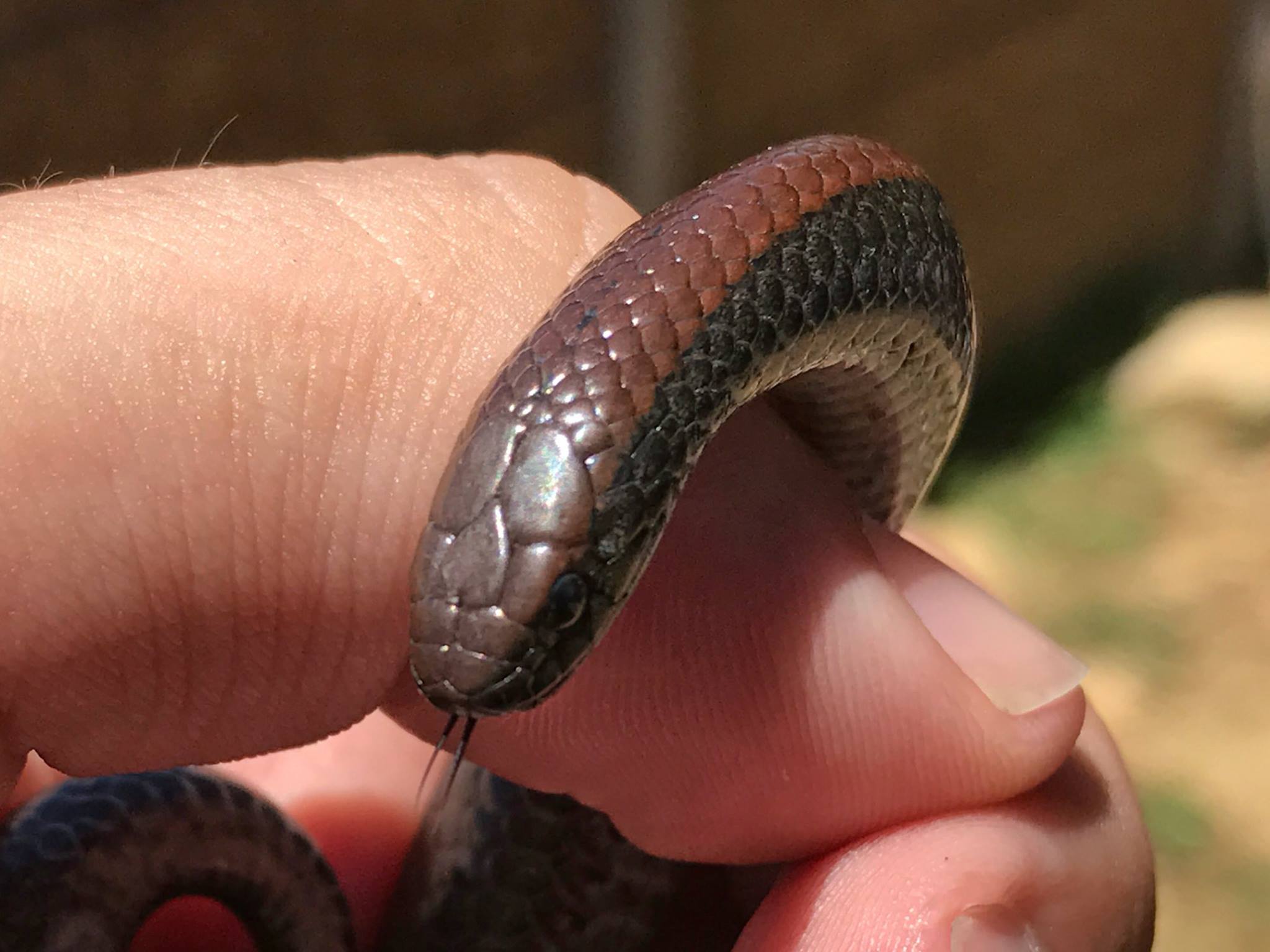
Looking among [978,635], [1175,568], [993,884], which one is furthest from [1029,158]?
[993,884]

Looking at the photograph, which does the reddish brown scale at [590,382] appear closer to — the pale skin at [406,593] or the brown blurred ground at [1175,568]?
the pale skin at [406,593]

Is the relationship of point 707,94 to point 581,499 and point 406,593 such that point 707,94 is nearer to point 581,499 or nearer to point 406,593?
point 406,593

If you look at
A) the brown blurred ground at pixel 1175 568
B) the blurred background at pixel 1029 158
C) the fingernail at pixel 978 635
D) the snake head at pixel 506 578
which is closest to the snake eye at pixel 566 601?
the snake head at pixel 506 578

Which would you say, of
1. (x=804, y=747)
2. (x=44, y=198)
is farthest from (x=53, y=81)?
(x=804, y=747)

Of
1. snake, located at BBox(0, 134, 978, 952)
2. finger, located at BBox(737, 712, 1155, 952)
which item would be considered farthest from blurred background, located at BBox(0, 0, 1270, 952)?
finger, located at BBox(737, 712, 1155, 952)

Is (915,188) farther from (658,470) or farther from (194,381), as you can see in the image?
(194,381)

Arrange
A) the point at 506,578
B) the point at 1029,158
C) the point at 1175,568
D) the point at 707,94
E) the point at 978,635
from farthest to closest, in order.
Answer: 1. the point at 1029,158
2. the point at 707,94
3. the point at 1175,568
4. the point at 978,635
5. the point at 506,578

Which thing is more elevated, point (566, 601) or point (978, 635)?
point (566, 601)
